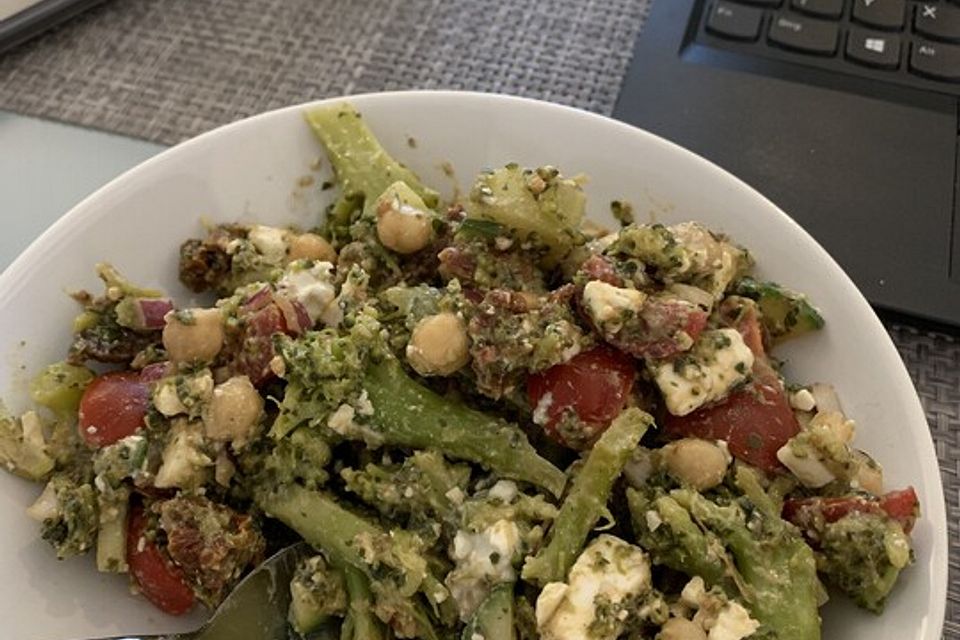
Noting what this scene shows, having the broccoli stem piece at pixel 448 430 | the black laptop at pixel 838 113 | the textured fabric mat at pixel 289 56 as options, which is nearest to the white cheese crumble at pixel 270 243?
the broccoli stem piece at pixel 448 430

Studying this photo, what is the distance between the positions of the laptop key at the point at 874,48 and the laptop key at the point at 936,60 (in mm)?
27

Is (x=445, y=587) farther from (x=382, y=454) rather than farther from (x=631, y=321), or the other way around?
(x=631, y=321)

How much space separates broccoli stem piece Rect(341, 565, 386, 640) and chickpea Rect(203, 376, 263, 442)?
0.55 ft

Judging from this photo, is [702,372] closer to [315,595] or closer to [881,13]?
[315,595]

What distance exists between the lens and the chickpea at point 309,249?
1171mm

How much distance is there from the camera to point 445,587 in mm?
933

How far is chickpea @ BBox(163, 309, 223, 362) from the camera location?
3.44ft

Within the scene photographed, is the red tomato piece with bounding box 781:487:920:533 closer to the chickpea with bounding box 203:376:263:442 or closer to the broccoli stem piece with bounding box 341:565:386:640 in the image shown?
the broccoli stem piece with bounding box 341:565:386:640

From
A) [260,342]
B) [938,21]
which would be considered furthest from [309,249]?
[938,21]

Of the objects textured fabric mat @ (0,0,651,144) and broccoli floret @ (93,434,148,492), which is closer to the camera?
broccoli floret @ (93,434,148,492)

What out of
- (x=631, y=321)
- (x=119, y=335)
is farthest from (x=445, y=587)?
(x=119, y=335)

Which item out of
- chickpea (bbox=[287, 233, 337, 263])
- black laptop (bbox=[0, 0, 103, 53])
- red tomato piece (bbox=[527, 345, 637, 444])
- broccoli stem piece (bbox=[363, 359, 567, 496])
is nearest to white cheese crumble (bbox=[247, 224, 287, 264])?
chickpea (bbox=[287, 233, 337, 263])

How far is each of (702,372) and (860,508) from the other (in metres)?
0.19

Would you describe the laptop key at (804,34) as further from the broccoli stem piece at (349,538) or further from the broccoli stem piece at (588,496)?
the broccoli stem piece at (349,538)
